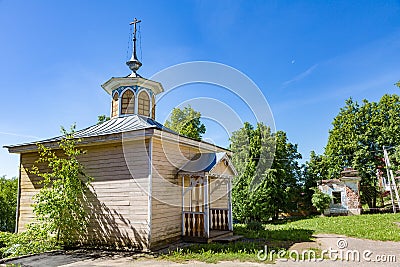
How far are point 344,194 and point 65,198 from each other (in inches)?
759

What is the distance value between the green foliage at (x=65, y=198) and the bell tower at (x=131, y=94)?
2412 millimetres

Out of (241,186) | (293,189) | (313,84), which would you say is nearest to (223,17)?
(313,84)

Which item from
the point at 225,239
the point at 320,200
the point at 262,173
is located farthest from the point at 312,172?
the point at 225,239

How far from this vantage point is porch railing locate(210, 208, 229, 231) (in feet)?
37.0

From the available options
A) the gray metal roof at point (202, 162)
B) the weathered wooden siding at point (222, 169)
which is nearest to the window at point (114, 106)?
the gray metal roof at point (202, 162)

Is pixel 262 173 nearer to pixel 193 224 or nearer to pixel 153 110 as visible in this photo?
pixel 153 110

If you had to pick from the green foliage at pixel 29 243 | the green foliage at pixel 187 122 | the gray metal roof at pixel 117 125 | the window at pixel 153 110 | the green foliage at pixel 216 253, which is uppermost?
the green foliage at pixel 187 122

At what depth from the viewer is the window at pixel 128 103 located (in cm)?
1186

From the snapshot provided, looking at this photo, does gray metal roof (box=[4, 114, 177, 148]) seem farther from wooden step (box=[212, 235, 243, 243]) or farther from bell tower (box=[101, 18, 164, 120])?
wooden step (box=[212, 235, 243, 243])

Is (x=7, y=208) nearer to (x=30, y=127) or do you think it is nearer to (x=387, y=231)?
(x=30, y=127)

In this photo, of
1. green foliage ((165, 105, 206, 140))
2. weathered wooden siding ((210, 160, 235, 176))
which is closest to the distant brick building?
green foliage ((165, 105, 206, 140))

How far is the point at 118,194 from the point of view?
9.05 metres

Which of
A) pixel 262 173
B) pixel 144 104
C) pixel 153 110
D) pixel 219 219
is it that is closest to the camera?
pixel 219 219

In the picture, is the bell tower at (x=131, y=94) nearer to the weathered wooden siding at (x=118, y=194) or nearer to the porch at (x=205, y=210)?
the weathered wooden siding at (x=118, y=194)
